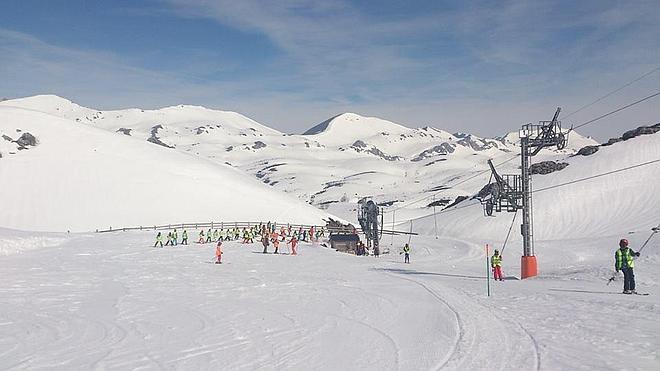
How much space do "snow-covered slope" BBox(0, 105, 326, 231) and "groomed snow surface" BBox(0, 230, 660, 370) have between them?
4377 centimetres

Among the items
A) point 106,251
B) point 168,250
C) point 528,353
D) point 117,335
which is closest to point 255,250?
point 168,250

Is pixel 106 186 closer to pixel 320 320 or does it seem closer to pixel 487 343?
pixel 320 320

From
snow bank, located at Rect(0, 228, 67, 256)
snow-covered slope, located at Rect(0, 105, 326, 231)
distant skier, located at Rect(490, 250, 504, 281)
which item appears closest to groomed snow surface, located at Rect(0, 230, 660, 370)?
distant skier, located at Rect(490, 250, 504, 281)

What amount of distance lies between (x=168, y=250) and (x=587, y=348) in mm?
33200

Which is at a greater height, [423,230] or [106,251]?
[423,230]

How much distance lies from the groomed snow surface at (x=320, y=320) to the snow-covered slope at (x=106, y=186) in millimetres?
43769

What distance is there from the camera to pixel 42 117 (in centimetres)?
9800

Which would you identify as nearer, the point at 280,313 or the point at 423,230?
the point at 280,313

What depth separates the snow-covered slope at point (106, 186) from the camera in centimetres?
6981

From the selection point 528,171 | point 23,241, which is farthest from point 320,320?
point 23,241

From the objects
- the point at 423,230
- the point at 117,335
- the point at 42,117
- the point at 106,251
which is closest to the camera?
the point at 117,335

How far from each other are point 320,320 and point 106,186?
69519 mm

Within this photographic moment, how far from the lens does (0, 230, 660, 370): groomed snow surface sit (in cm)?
1063

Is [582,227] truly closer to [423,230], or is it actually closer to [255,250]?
[423,230]
